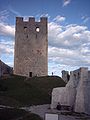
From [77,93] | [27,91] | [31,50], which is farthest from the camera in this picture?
[31,50]

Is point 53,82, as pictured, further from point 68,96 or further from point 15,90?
point 68,96

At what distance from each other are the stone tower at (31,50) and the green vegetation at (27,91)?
277 cm

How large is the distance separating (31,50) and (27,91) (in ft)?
41.6

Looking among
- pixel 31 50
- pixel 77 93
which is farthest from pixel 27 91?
pixel 31 50

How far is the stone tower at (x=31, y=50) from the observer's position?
39000 millimetres

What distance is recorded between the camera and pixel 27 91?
2797cm

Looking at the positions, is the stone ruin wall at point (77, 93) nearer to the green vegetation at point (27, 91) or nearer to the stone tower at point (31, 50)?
the green vegetation at point (27, 91)

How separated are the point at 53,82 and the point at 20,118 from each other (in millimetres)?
22301

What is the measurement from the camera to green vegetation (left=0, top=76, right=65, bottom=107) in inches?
910

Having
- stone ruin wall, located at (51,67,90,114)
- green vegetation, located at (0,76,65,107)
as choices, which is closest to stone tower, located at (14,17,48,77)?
green vegetation, located at (0,76,65,107)

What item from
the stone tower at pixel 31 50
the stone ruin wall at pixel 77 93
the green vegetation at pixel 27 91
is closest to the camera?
the stone ruin wall at pixel 77 93

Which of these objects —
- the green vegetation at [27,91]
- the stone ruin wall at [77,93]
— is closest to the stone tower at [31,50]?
the green vegetation at [27,91]

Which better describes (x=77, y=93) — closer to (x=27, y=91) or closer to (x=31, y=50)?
(x=27, y=91)

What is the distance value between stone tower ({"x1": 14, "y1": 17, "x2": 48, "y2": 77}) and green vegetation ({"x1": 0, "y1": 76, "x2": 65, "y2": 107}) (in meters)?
2.77
